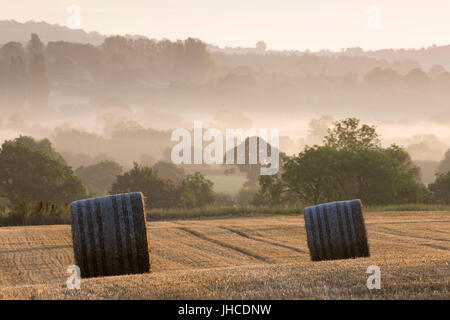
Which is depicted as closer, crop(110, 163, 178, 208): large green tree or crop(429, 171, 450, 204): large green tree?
crop(429, 171, 450, 204): large green tree

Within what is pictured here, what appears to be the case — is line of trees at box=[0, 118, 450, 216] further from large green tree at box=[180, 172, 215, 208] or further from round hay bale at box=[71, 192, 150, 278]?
round hay bale at box=[71, 192, 150, 278]

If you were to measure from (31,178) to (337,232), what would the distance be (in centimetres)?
5032

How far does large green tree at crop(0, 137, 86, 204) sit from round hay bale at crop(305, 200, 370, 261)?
48.9 meters

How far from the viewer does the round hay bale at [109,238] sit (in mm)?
9102

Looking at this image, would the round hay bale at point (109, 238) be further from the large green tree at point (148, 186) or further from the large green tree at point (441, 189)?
the large green tree at point (148, 186)

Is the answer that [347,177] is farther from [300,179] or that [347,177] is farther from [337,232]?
[337,232]

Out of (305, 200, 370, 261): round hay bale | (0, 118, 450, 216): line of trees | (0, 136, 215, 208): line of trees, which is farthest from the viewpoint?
(0, 136, 215, 208): line of trees

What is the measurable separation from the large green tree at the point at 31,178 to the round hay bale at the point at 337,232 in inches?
1924

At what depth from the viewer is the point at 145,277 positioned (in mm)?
7016

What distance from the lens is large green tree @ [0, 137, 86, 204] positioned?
57.0m

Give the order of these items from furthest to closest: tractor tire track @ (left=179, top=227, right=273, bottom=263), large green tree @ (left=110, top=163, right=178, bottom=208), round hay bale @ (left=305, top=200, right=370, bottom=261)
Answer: large green tree @ (left=110, top=163, right=178, bottom=208) → tractor tire track @ (left=179, top=227, right=273, bottom=263) → round hay bale @ (left=305, top=200, right=370, bottom=261)

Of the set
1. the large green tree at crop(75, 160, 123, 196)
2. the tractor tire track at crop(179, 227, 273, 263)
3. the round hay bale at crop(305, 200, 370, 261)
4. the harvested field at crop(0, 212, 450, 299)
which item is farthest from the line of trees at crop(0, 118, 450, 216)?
the round hay bale at crop(305, 200, 370, 261)
